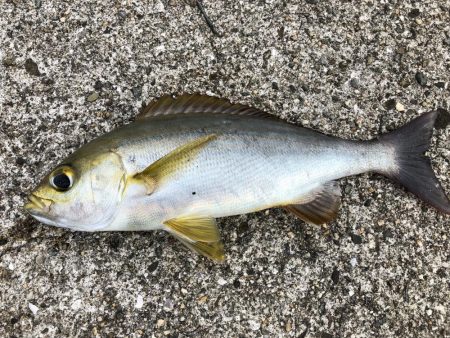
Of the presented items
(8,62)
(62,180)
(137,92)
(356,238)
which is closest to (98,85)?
(137,92)

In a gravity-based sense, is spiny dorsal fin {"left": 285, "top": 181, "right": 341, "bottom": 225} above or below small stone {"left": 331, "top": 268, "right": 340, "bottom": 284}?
above

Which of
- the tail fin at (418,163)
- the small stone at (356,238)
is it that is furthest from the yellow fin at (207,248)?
the tail fin at (418,163)

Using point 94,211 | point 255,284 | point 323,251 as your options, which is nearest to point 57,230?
point 94,211

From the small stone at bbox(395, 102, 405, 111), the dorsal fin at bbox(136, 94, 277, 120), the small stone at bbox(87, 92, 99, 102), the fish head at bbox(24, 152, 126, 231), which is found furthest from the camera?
the small stone at bbox(395, 102, 405, 111)

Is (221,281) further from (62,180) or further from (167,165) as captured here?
(62,180)

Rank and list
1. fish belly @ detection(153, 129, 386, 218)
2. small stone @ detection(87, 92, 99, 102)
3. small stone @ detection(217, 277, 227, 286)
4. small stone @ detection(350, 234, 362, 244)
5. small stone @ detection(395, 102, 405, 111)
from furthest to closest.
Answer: small stone @ detection(395, 102, 405, 111), small stone @ detection(87, 92, 99, 102), small stone @ detection(350, 234, 362, 244), small stone @ detection(217, 277, 227, 286), fish belly @ detection(153, 129, 386, 218)

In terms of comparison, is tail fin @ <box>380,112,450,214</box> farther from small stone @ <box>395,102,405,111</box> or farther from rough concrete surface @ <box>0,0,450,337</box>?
small stone @ <box>395,102,405,111</box>

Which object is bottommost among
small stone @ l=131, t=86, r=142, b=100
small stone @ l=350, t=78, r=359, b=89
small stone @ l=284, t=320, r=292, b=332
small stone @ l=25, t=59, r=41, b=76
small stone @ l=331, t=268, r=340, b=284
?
small stone @ l=284, t=320, r=292, b=332

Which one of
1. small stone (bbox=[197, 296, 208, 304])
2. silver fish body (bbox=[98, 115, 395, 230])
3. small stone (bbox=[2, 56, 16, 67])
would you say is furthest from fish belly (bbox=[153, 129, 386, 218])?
small stone (bbox=[2, 56, 16, 67])
